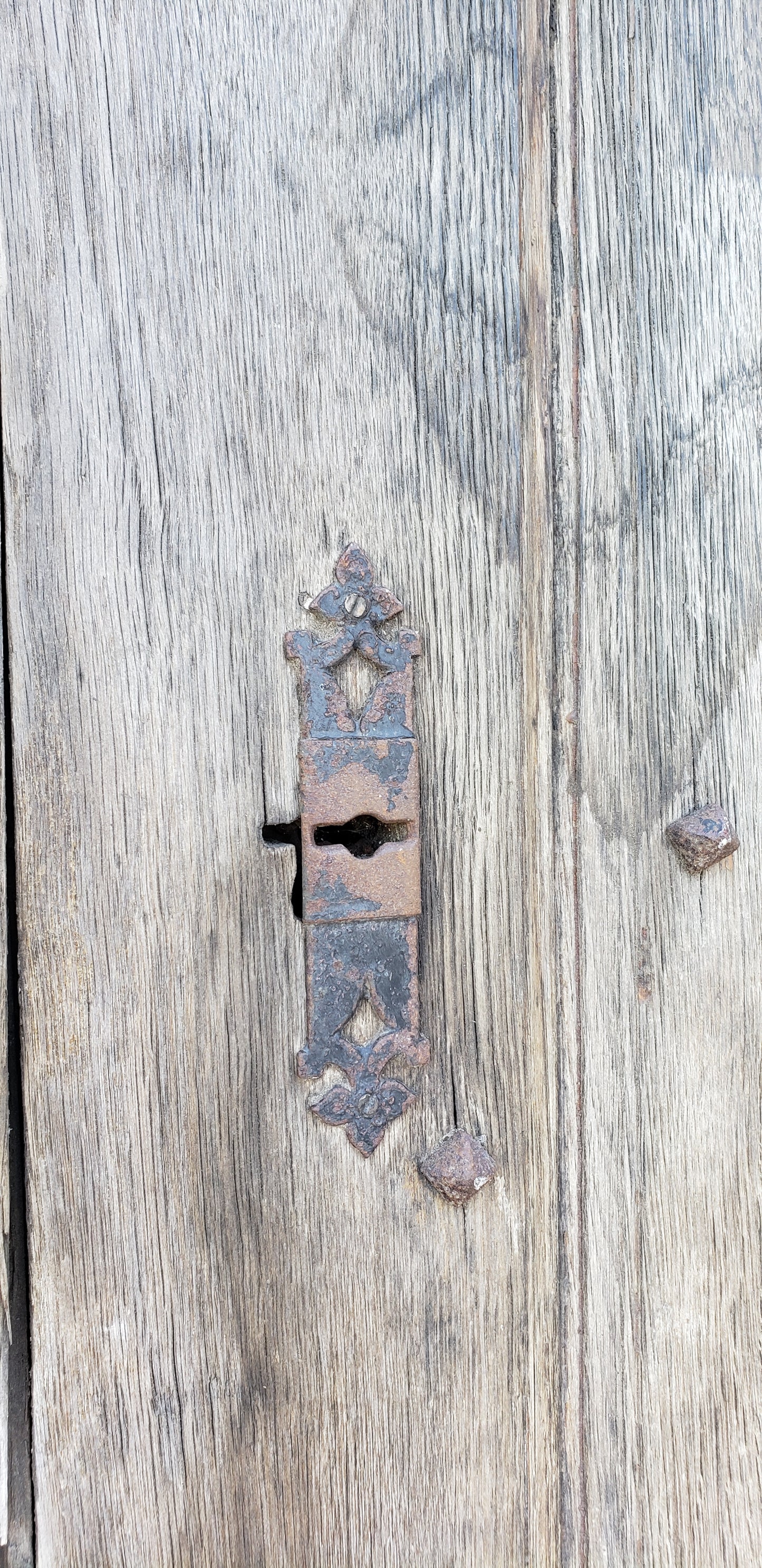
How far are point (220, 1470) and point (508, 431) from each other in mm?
672

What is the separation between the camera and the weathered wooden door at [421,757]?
526 mm

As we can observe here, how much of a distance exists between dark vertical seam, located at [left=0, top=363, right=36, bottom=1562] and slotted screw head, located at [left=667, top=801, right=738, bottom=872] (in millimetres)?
425

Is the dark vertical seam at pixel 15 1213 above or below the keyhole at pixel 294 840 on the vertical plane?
below

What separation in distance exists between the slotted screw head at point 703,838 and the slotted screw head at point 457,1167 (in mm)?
238

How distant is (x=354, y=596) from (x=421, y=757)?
0.11 m

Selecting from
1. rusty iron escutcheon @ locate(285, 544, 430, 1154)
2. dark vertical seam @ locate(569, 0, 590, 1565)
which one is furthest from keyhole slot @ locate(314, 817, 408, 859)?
dark vertical seam @ locate(569, 0, 590, 1565)

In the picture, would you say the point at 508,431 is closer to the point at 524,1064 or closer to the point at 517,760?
the point at 517,760

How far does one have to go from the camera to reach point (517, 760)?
602mm

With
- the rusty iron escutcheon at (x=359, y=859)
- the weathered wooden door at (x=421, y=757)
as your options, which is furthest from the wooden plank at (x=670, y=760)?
the rusty iron escutcheon at (x=359, y=859)

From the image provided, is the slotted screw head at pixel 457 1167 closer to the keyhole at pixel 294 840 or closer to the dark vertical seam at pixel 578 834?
the dark vertical seam at pixel 578 834

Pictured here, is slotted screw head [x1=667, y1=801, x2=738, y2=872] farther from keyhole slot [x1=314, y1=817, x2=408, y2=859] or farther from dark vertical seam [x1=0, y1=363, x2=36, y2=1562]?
dark vertical seam [x1=0, y1=363, x2=36, y2=1562]

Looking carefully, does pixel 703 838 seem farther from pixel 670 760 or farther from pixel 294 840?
pixel 294 840

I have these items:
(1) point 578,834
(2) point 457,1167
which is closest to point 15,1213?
(2) point 457,1167

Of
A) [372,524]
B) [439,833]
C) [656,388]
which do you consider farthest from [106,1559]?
[656,388]
